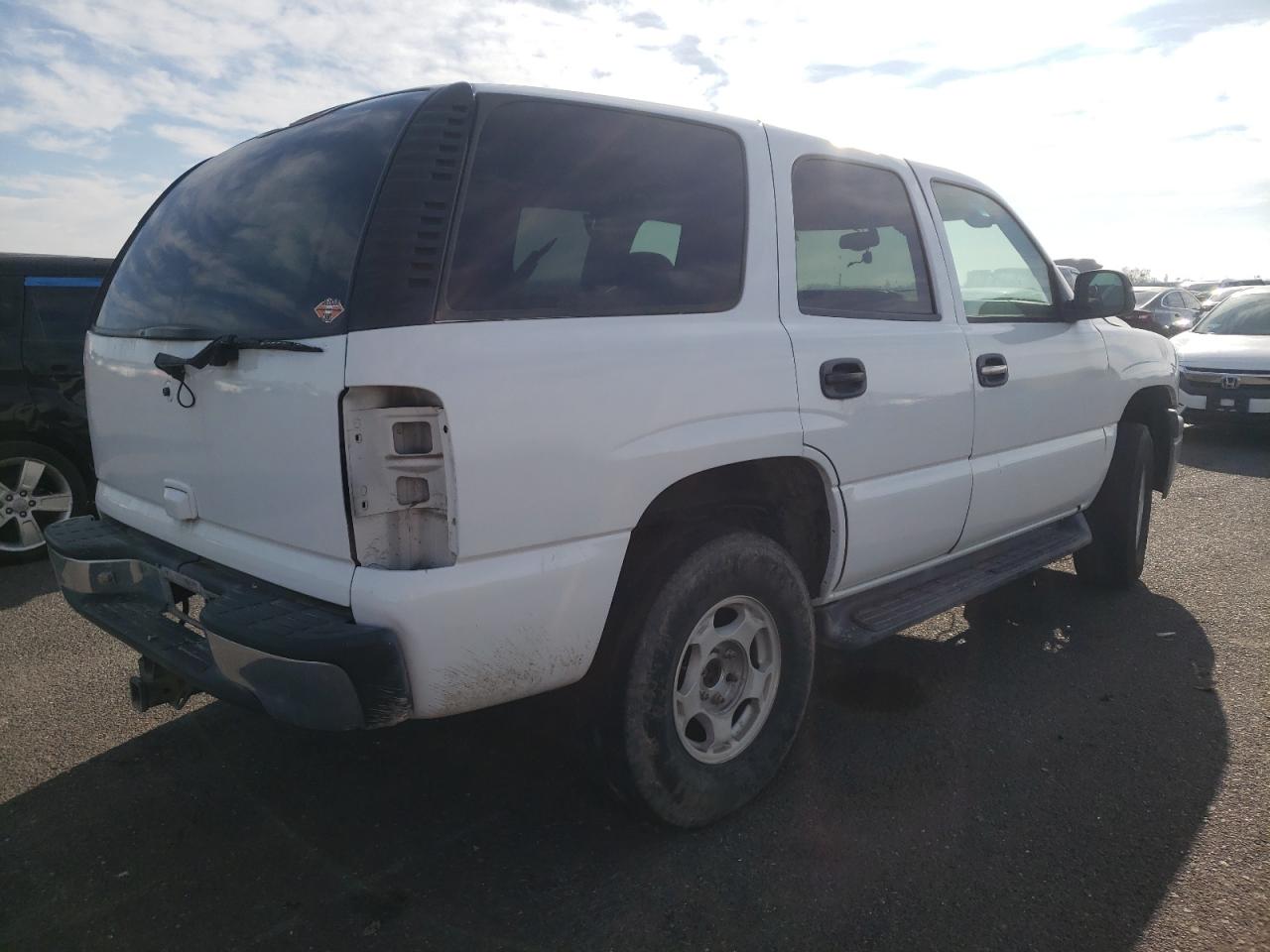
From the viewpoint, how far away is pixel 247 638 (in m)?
2.09

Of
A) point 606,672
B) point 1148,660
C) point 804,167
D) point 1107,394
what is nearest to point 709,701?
point 606,672

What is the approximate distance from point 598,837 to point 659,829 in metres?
0.19

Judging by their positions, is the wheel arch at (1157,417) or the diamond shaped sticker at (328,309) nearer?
the diamond shaped sticker at (328,309)

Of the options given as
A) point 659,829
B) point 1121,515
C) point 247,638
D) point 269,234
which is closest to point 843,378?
point 659,829

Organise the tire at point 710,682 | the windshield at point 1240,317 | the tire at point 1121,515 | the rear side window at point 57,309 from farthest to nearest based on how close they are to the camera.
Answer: the windshield at point 1240,317 < the rear side window at point 57,309 < the tire at point 1121,515 < the tire at point 710,682

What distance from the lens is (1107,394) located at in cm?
442

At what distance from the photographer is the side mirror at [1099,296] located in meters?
4.08

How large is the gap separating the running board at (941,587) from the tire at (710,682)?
0.84 ft

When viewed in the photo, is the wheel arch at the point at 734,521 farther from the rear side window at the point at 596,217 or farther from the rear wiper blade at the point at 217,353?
the rear wiper blade at the point at 217,353

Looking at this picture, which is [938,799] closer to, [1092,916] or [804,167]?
[1092,916]

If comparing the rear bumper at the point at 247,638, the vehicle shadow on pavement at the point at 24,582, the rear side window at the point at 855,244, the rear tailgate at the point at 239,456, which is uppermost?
the rear side window at the point at 855,244

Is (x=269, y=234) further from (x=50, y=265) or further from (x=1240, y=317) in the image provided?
Answer: (x=1240, y=317)

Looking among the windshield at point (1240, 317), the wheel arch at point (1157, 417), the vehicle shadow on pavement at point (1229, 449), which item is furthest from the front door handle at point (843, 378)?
the windshield at point (1240, 317)

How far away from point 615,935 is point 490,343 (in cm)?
146
